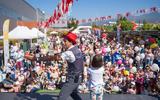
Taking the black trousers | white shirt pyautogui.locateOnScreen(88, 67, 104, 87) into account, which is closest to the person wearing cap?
the black trousers

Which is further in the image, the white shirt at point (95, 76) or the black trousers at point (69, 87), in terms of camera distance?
the white shirt at point (95, 76)

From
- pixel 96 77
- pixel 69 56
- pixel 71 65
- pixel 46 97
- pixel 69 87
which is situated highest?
pixel 69 56

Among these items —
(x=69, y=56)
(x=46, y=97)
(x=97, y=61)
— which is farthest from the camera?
(x=46, y=97)

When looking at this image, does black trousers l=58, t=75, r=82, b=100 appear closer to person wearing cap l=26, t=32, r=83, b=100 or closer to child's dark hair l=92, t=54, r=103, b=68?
person wearing cap l=26, t=32, r=83, b=100

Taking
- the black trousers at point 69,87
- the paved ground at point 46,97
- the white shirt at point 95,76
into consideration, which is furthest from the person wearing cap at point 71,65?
the paved ground at point 46,97

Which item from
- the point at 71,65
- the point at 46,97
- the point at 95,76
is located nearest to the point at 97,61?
the point at 95,76

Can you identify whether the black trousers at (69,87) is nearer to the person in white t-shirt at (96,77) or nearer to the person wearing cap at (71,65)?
the person wearing cap at (71,65)

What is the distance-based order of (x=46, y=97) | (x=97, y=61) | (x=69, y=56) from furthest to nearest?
(x=46, y=97) < (x=97, y=61) < (x=69, y=56)

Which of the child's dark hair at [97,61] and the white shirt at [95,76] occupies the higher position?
the child's dark hair at [97,61]

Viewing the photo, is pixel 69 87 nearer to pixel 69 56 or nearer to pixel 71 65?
pixel 71 65

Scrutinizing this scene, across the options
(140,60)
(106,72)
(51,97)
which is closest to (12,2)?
(140,60)

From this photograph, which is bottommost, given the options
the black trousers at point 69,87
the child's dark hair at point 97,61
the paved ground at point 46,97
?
the paved ground at point 46,97

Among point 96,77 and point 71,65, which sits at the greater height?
point 71,65

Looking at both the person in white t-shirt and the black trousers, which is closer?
the black trousers
